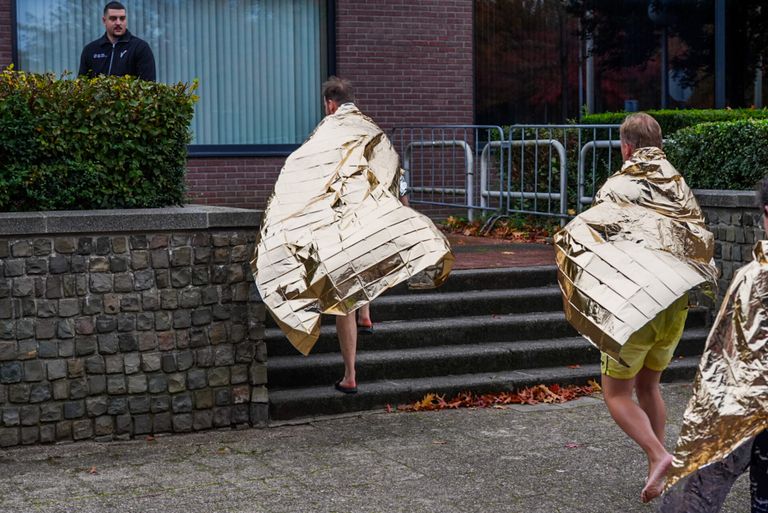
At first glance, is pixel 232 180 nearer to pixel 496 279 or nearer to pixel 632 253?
pixel 496 279

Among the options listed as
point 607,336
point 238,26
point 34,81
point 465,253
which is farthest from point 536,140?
point 607,336

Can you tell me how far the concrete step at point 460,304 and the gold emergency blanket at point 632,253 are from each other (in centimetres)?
304

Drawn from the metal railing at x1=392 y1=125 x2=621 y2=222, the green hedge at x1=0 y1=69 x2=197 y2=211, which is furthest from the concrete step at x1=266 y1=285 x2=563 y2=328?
the metal railing at x1=392 y1=125 x2=621 y2=222

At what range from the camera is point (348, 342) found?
7.40 meters

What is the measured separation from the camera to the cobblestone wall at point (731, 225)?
343 inches

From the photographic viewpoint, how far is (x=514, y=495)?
225 inches

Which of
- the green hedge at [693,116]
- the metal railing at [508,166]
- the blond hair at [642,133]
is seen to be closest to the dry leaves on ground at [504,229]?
the metal railing at [508,166]

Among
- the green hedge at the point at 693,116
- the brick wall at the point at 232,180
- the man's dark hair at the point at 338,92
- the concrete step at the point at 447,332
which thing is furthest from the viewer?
the brick wall at the point at 232,180

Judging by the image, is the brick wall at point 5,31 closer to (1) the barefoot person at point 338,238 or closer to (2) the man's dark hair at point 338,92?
(2) the man's dark hair at point 338,92

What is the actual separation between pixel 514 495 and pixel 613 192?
1.57 metres

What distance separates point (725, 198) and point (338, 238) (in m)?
3.61

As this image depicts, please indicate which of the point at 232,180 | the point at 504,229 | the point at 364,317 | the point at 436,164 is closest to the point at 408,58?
the point at 436,164

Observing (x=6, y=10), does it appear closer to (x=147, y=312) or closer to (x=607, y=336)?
(x=147, y=312)

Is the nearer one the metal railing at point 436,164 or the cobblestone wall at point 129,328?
the cobblestone wall at point 129,328
